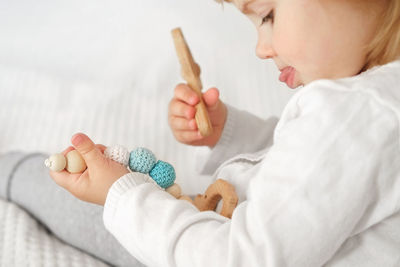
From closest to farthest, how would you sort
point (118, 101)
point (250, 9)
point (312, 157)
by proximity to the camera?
point (312, 157), point (250, 9), point (118, 101)

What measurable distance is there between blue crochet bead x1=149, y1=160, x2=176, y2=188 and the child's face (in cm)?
17

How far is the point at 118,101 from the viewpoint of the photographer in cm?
101

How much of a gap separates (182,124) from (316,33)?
0.27 meters

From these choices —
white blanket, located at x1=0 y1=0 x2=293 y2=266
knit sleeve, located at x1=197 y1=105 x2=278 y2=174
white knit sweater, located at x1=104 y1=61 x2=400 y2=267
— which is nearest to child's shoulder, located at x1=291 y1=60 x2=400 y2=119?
white knit sweater, located at x1=104 y1=61 x2=400 y2=267

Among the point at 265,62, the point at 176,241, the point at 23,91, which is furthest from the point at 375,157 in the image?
the point at 23,91

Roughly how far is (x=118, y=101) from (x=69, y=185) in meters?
0.50

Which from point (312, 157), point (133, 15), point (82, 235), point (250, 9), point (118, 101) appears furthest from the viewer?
point (133, 15)

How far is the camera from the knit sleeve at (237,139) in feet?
2.50

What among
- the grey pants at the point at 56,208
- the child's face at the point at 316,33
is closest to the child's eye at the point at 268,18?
the child's face at the point at 316,33

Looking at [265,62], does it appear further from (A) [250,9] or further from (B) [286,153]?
(B) [286,153]

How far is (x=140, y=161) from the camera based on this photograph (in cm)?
55

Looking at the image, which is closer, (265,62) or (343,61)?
(343,61)

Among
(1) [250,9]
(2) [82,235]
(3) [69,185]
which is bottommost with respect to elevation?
(2) [82,235]

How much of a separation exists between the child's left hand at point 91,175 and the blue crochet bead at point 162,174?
0.04m
